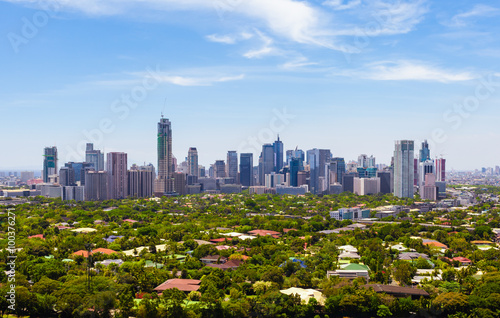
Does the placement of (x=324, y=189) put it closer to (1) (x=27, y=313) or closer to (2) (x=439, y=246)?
(2) (x=439, y=246)

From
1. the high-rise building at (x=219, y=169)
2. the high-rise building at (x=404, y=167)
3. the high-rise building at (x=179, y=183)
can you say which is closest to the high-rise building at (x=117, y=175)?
the high-rise building at (x=179, y=183)

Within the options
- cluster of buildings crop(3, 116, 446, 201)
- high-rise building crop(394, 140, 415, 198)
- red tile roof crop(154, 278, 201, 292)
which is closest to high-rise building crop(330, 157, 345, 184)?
cluster of buildings crop(3, 116, 446, 201)

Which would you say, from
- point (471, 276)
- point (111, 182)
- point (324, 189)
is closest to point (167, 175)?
point (111, 182)

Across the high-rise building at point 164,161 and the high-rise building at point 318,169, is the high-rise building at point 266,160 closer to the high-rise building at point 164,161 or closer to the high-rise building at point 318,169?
the high-rise building at point 318,169

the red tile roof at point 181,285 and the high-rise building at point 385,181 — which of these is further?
the high-rise building at point 385,181

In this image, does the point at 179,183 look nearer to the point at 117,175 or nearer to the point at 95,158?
the point at 117,175

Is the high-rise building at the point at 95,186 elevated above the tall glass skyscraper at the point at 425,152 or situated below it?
below
